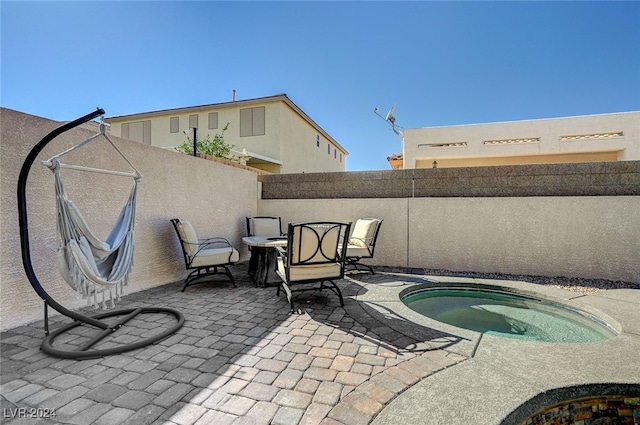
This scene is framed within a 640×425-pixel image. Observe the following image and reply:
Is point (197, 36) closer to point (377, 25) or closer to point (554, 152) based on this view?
point (377, 25)

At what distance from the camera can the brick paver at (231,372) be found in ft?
5.44

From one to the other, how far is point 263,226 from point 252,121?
30.9 feet

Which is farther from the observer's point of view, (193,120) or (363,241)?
(193,120)

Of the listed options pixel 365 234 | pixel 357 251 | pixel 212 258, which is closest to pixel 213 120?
pixel 212 258

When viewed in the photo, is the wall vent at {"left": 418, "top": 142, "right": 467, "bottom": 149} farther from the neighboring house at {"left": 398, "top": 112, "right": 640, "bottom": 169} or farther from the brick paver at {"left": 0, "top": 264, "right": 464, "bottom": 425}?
the brick paver at {"left": 0, "top": 264, "right": 464, "bottom": 425}

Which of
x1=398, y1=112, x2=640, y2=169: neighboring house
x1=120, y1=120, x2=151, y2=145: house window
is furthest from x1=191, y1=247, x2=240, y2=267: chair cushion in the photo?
x1=120, y1=120, x2=151, y2=145: house window

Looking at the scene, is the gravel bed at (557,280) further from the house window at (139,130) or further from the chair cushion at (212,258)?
the house window at (139,130)

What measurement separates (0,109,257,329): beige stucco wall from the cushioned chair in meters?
0.37

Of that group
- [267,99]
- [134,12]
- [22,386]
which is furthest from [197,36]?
[22,386]

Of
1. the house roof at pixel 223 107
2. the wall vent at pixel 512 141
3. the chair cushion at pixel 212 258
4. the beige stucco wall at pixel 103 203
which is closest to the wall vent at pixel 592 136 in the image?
the wall vent at pixel 512 141

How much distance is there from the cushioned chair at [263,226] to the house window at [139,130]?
12.9 meters

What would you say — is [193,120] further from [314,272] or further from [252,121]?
[314,272]

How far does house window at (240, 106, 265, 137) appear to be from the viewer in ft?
45.9

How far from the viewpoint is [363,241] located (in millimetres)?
5441
